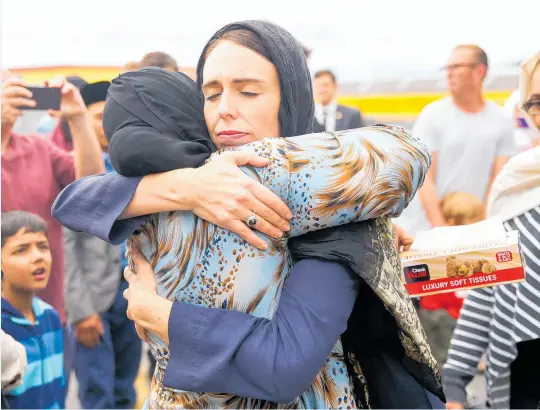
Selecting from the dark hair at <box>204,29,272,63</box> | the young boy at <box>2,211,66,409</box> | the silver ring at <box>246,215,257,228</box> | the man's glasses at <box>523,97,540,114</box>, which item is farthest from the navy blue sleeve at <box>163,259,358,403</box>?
the young boy at <box>2,211,66,409</box>

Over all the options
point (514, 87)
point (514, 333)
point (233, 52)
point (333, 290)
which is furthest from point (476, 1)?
point (333, 290)

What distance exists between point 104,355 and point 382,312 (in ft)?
6.83

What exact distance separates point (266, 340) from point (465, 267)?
492 millimetres

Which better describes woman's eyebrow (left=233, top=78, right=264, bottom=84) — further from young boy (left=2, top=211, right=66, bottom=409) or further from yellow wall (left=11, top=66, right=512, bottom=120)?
yellow wall (left=11, top=66, right=512, bottom=120)

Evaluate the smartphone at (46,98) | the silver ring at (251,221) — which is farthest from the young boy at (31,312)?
the silver ring at (251,221)

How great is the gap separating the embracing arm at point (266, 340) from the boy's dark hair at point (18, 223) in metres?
1.87

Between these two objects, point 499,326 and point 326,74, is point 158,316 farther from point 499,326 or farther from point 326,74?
point 326,74

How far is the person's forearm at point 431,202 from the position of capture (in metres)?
3.21

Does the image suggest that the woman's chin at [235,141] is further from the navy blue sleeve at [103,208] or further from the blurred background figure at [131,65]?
the blurred background figure at [131,65]

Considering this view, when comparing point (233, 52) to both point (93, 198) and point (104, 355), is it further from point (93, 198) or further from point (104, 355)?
point (104, 355)

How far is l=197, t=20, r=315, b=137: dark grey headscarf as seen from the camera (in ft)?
3.81

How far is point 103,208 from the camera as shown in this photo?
1108 mm

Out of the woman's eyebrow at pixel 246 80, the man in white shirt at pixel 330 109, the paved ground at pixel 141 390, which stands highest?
the woman's eyebrow at pixel 246 80

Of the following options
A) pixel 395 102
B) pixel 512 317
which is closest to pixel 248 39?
pixel 512 317
